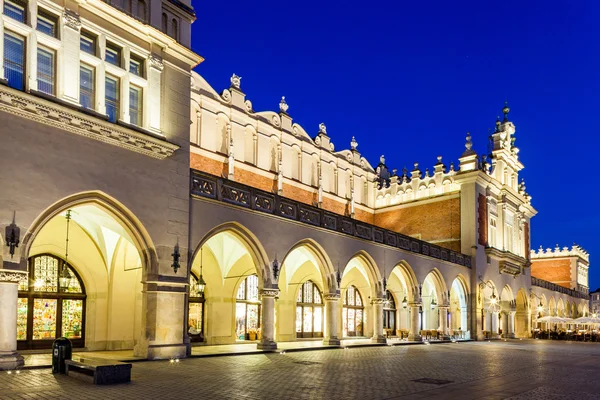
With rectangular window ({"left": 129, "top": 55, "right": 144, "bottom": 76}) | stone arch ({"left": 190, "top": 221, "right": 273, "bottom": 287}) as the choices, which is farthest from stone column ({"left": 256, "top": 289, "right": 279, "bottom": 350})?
rectangular window ({"left": 129, "top": 55, "right": 144, "bottom": 76})

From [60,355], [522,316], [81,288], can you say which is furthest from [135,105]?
[522,316]

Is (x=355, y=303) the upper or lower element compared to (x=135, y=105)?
lower

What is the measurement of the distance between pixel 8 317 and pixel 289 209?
11808mm

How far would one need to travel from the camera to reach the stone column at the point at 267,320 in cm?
2205

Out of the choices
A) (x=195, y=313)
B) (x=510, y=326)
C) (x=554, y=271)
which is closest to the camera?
(x=195, y=313)

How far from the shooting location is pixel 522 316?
1960 inches

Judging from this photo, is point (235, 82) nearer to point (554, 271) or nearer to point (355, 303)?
point (355, 303)

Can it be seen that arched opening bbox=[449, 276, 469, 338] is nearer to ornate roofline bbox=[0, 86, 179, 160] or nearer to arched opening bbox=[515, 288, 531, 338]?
arched opening bbox=[515, 288, 531, 338]

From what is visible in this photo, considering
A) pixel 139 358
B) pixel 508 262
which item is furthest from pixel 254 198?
pixel 508 262

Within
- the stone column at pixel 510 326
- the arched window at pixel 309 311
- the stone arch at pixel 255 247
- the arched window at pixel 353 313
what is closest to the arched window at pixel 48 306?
the stone arch at pixel 255 247

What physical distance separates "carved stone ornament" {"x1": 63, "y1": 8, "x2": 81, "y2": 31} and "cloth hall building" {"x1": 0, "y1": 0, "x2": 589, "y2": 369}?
2.3 inches

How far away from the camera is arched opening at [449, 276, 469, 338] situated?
3878 cm

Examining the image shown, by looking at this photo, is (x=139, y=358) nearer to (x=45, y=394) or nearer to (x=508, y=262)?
(x=45, y=394)

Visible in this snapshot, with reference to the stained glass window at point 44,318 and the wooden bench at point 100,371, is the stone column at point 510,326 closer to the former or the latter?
the stained glass window at point 44,318
